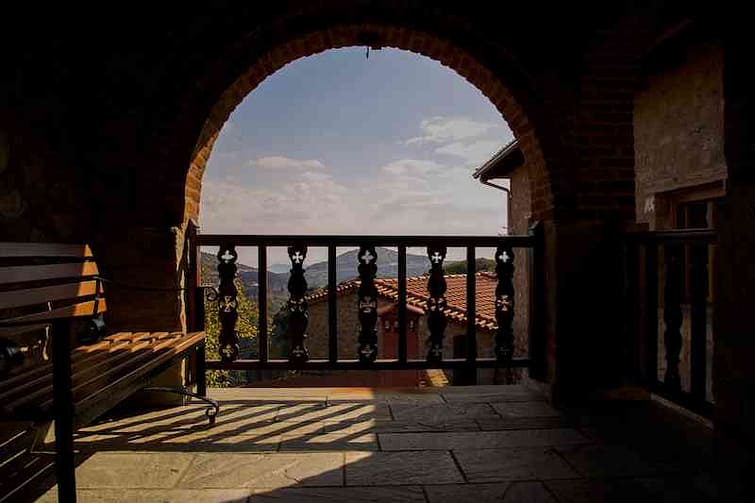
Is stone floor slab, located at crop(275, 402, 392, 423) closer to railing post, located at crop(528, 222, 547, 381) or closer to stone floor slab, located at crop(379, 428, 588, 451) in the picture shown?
stone floor slab, located at crop(379, 428, 588, 451)

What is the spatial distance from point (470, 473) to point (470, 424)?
22.4 inches

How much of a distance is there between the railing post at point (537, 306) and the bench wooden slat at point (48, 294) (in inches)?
99.7

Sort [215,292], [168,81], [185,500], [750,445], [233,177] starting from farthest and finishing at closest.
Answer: [233,177], [215,292], [168,81], [185,500], [750,445]

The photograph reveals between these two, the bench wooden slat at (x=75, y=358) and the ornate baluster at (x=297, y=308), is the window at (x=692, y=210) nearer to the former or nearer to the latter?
the ornate baluster at (x=297, y=308)

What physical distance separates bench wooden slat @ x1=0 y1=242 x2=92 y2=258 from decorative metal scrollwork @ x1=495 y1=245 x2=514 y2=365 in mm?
2391

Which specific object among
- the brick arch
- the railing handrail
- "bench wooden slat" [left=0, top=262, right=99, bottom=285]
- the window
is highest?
the brick arch

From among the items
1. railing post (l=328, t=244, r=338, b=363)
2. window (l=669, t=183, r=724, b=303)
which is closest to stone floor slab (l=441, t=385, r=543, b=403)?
railing post (l=328, t=244, r=338, b=363)

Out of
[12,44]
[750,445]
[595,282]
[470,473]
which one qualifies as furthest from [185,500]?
[595,282]

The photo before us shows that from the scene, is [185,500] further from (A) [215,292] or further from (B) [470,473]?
(A) [215,292]

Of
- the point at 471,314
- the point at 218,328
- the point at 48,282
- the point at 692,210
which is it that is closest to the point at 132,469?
the point at 48,282

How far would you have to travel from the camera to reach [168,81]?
291cm

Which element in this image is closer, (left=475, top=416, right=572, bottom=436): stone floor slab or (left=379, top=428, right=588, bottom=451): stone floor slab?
(left=379, top=428, right=588, bottom=451): stone floor slab

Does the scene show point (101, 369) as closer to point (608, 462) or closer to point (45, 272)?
point (45, 272)

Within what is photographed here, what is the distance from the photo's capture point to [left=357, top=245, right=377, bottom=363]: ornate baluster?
128 inches
